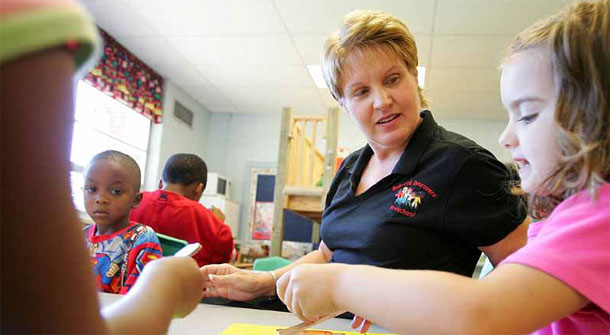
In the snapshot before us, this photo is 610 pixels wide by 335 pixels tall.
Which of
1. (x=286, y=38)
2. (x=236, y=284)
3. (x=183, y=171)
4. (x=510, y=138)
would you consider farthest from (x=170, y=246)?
(x=286, y=38)

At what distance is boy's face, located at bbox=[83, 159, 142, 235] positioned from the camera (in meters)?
1.36

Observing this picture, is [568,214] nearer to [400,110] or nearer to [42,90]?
[42,90]

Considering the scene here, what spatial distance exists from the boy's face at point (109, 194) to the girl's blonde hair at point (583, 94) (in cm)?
119

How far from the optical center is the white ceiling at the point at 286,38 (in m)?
3.44

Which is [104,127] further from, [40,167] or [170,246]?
[40,167]

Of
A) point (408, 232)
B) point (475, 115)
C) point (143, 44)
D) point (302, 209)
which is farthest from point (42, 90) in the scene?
point (475, 115)

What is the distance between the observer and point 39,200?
226mm

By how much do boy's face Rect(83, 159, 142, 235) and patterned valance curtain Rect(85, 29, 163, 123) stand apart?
114 inches

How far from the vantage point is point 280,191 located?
11.5 ft

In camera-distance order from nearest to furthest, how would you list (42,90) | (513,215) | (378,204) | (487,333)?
(42,90), (487,333), (513,215), (378,204)

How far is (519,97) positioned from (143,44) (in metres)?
4.34

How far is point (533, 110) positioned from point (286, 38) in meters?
3.67

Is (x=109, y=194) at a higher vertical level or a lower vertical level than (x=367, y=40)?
lower

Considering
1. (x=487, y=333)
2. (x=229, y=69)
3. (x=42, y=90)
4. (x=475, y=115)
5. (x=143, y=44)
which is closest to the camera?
(x=42, y=90)
